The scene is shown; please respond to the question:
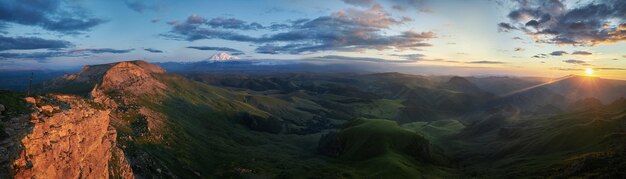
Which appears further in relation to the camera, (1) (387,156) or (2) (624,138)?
(1) (387,156)

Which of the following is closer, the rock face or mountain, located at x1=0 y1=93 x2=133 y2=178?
mountain, located at x1=0 y1=93 x2=133 y2=178

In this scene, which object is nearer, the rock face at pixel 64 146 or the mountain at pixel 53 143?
the mountain at pixel 53 143

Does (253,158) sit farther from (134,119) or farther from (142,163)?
(142,163)

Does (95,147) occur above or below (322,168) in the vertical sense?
above

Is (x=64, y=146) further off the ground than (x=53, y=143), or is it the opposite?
(x=53, y=143)

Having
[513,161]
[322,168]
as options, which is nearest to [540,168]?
[513,161]

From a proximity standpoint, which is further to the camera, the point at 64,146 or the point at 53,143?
the point at 64,146

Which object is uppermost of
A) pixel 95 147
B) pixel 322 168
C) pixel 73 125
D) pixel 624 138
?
pixel 73 125

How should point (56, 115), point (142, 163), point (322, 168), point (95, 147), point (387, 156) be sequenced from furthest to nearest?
point (387, 156) < point (322, 168) < point (142, 163) < point (95, 147) < point (56, 115)
